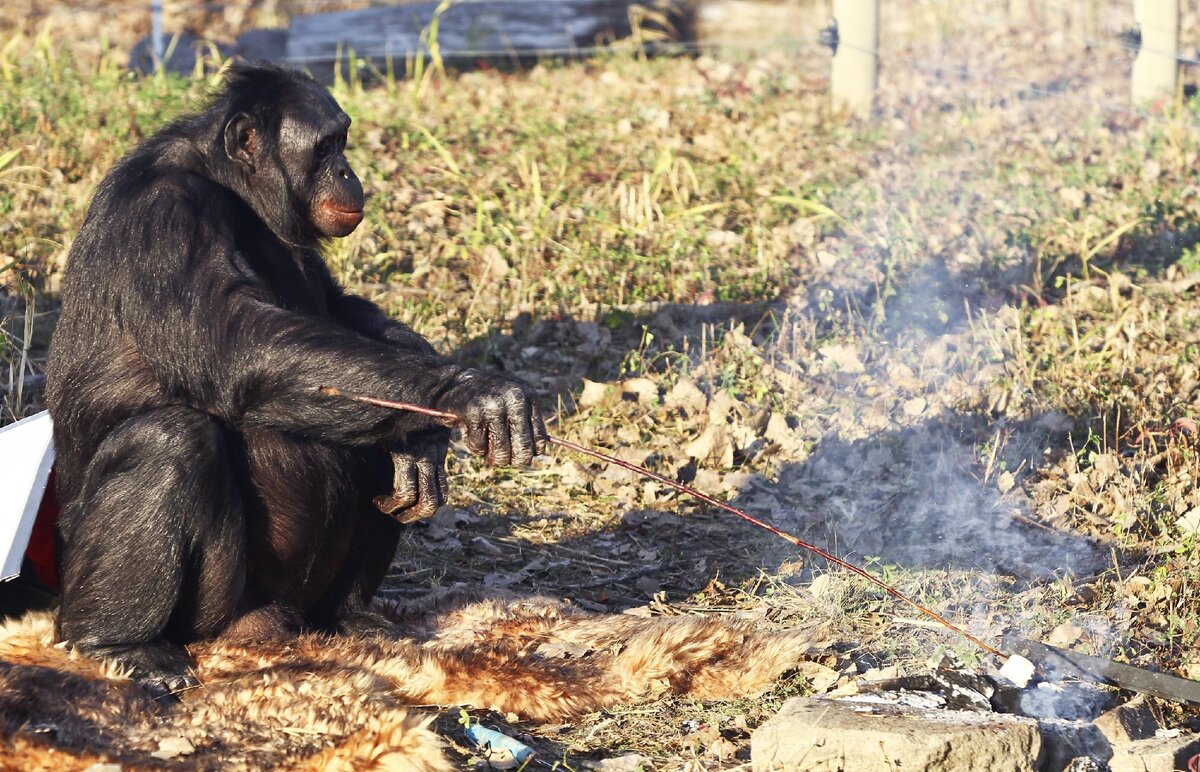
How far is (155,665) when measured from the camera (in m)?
Answer: 3.57

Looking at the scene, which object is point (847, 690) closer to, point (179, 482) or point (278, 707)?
point (278, 707)

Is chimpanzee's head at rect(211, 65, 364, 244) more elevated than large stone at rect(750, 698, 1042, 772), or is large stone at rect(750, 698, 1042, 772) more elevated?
chimpanzee's head at rect(211, 65, 364, 244)

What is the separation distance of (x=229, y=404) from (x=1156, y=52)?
6875mm

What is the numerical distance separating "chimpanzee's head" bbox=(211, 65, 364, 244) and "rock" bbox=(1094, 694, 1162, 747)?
8.25 feet

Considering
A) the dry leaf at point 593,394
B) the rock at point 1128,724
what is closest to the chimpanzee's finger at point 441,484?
the dry leaf at point 593,394

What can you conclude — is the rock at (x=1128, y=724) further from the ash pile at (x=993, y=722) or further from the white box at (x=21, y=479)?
the white box at (x=21, y=479)

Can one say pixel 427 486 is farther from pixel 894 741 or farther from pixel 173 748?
pixel 894 741

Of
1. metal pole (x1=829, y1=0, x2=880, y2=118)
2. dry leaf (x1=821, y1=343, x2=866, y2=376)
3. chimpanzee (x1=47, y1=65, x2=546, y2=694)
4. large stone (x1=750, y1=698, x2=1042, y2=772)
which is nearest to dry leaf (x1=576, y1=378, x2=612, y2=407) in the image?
dry leaf (x1=821, y1=343, x2=866, y2=376)

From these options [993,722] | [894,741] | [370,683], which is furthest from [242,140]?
[993,722]

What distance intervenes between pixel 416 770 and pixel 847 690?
1152 millimetres

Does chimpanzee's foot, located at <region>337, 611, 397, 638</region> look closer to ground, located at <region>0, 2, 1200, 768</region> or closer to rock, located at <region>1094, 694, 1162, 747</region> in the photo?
ground, located at <region>0, 2, 1200, 768</region>

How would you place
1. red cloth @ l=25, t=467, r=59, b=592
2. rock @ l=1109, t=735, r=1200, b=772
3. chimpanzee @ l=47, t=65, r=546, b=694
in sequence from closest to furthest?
rock @ l=1109, t=735, r=1200, b=772 → chimpanzee @ l=47, t=65, r=546, b=694 → red cloth @ l=25, t=467, r=59, b=592

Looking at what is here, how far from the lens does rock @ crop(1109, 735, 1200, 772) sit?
3207 mm

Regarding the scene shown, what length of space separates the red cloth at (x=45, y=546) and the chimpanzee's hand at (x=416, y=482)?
0.93m
